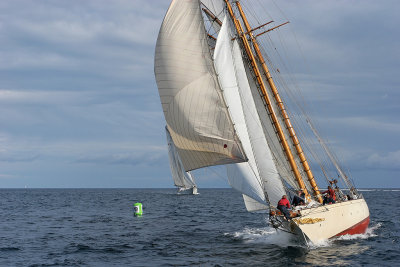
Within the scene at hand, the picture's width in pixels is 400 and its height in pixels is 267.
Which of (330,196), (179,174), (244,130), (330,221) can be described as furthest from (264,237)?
(179,174)

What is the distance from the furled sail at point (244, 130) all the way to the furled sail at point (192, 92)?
65.1 inches

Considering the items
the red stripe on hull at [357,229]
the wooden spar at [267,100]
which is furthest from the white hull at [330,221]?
the wooden spar at [267,100]

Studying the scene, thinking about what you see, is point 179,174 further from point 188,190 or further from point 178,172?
point 188,190

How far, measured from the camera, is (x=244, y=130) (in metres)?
24.2

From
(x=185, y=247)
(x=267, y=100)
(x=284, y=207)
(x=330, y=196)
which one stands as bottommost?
(x=185, y=247)

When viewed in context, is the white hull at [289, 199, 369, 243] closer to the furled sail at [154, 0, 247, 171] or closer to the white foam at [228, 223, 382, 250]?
the white foam at [228, 223, 382, 250]

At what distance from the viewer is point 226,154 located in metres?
22.3

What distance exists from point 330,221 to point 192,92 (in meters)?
10.6

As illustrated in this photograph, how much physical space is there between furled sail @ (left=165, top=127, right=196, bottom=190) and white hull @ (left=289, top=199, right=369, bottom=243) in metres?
70.6

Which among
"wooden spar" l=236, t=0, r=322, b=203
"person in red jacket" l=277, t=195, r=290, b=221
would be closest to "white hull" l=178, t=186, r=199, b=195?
"wooden spar" l=236, t=0, r=322, b=203

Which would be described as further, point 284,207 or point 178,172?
point 178,172

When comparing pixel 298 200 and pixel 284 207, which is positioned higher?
pixel 298 200

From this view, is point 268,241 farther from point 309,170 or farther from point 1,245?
point 1,245

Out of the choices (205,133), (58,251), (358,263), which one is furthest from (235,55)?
(58,251)
